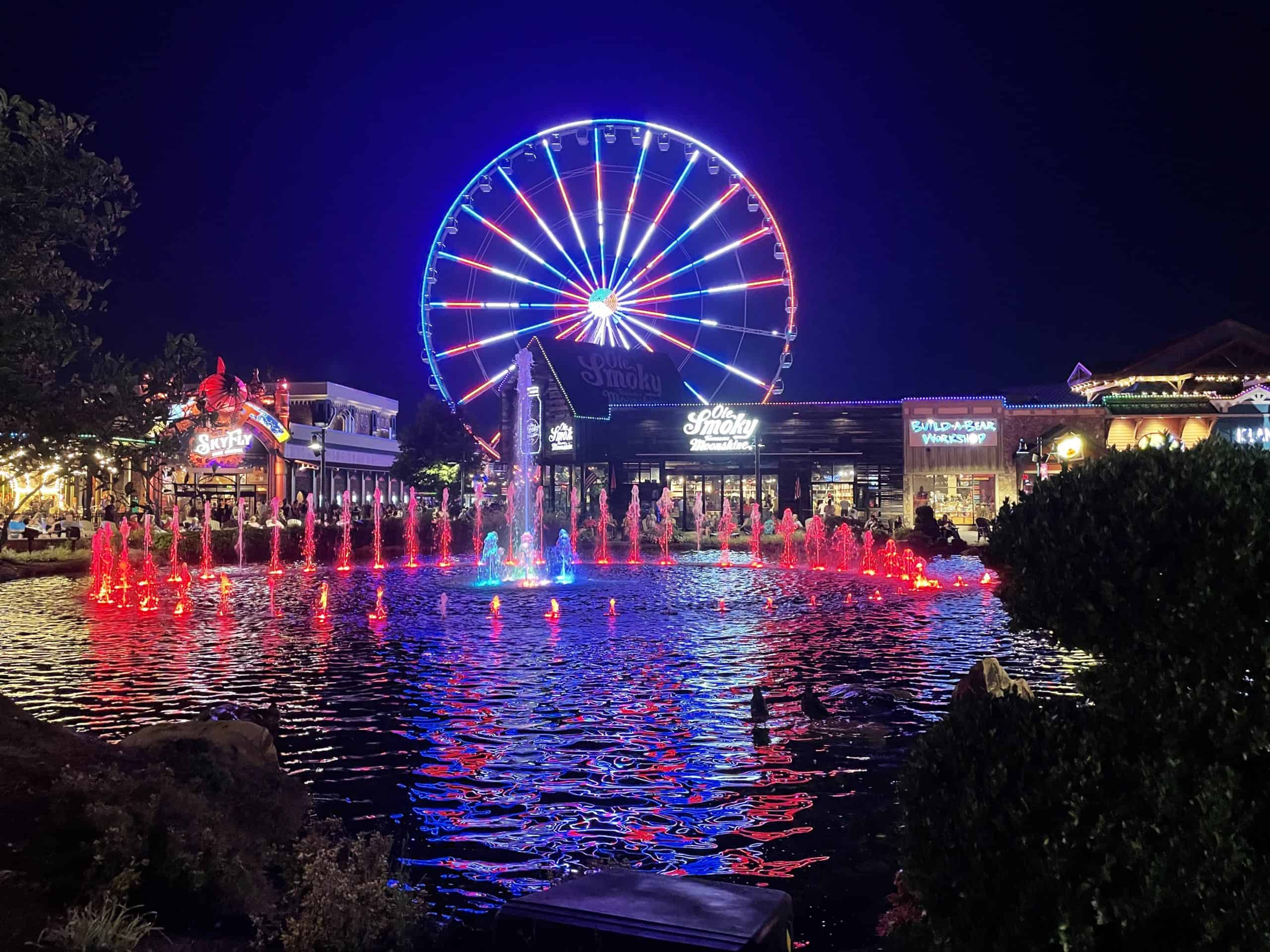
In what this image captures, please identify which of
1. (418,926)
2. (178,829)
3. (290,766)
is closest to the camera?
(418,926)

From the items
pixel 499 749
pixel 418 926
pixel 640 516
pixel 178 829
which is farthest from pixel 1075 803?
pixel 640 516

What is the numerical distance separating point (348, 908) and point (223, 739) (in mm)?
3576

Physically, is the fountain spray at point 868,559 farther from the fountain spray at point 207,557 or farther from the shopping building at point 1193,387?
the fountain spray at point 207,557

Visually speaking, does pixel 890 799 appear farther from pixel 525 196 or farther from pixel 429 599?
pixel 525 196

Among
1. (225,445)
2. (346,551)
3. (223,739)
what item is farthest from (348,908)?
(225,445)

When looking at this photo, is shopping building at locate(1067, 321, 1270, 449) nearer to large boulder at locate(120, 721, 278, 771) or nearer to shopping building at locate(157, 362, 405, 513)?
shopping building at locate(157, 362, 405, 513)

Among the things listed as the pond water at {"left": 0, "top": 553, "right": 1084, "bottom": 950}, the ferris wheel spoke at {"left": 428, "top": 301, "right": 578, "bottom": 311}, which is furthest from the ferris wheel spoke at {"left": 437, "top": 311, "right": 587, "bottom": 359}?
the pond water at {"left": 0, "top": 553, "right": 1084, "bottom": 950}

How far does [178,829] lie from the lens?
5.22 meters

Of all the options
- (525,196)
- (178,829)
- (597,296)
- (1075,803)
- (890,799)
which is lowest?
(890,799)

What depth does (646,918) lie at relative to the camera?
379 cm

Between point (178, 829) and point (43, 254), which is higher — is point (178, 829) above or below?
below

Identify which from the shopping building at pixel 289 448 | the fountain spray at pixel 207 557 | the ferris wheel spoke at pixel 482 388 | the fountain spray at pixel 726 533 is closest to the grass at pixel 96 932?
the fountain spray at pixel 207 557

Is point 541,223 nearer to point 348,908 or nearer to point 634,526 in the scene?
point 634,526

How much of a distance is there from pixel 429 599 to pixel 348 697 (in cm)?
1001
